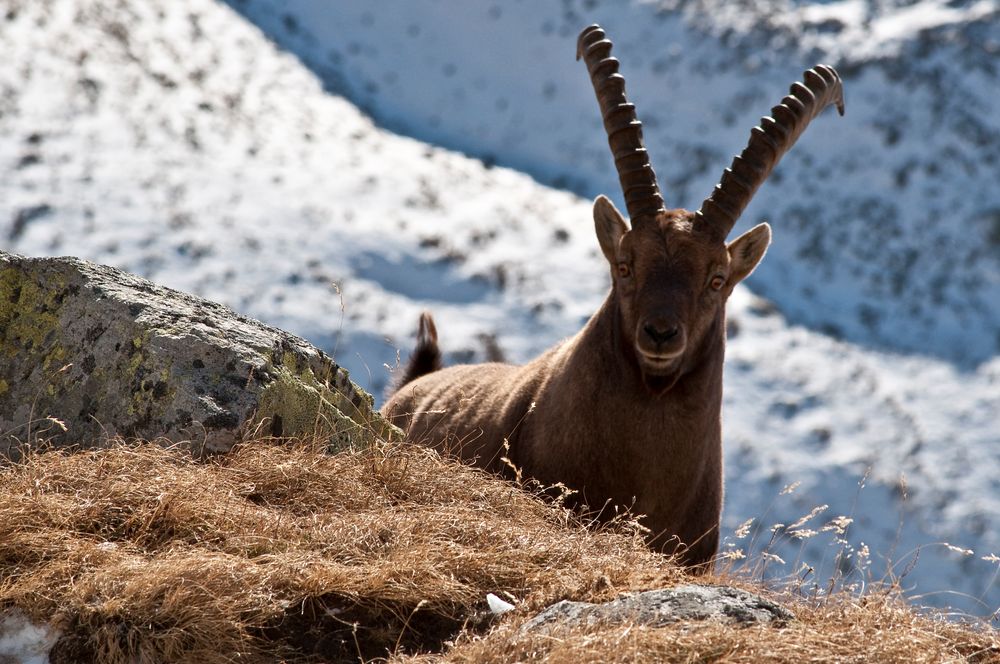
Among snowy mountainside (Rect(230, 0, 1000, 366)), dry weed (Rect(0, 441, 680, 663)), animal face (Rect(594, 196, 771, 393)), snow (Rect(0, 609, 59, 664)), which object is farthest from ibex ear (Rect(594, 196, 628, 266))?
snowy mountainside (Rect(230, 0, 1000, 366))

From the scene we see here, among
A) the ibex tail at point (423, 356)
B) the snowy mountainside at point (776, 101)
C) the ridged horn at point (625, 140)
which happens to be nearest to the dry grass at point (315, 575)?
the ridged horn at point (625, 140)

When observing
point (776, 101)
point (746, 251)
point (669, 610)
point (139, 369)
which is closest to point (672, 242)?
point (746, 251)

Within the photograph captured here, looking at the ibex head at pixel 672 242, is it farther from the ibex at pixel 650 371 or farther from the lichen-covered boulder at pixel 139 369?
the lichen-covered boulder at pixel 139 369

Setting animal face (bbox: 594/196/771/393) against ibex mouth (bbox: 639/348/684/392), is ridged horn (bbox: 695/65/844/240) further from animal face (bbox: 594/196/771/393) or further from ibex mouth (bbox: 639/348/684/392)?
ibex mouth (bbox: 639/348/684/392)

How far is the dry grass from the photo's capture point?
11.8 ft

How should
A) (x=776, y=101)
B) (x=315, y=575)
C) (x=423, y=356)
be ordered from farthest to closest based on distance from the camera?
1. (x=776, y=101)
2. (x=423, y=356)
3. (x=315, y=575)

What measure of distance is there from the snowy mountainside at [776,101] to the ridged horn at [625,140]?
628 inches

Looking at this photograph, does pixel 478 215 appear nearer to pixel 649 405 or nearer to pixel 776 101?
pixel 776 101

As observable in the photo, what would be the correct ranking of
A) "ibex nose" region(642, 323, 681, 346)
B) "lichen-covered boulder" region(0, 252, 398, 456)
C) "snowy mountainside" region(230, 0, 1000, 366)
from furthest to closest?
1. "snowy mountainside" region(230, 0, 1000, 366)
2. "ibex nose" region(642, 323, 681, 346)
3. "lichen-covered boulder" region(0, 252, 398, 456)

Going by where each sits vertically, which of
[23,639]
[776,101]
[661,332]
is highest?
[776,101]

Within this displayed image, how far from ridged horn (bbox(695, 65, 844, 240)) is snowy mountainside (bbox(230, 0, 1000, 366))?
15.5m

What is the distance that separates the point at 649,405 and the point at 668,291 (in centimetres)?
71

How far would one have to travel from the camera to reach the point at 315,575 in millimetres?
3971

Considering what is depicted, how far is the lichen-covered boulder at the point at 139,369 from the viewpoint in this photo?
17.0 ft
